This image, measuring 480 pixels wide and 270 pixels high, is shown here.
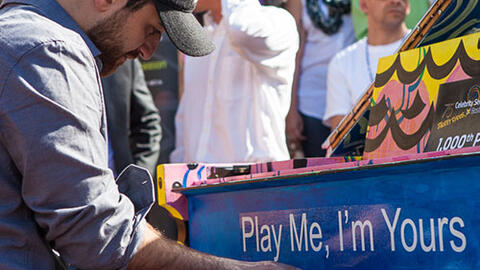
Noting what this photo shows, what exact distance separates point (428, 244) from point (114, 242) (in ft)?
2.29

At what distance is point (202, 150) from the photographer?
3.97 m

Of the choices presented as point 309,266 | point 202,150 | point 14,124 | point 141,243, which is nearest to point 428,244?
point 309,266

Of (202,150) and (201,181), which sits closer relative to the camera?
(201,181)

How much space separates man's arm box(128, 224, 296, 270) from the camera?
1.87 meters

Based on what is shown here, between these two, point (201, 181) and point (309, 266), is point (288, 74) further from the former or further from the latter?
point (309, 266)

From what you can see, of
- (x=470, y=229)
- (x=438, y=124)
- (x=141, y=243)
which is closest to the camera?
(x=470, y=229)

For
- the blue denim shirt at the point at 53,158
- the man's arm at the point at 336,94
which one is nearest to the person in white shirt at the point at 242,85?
the man's arm at the point at 336,94

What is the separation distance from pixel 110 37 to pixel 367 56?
8.96ft

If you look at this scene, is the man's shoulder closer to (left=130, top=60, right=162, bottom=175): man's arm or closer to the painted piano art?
the painted piano art

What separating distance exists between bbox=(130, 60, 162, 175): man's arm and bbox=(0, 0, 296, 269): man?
257 centimetres

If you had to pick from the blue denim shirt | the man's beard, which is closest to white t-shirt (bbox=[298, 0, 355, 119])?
the man's beard

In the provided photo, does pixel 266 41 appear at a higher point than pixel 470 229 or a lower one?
lower

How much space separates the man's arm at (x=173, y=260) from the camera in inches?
73.5

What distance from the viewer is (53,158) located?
167 cm
